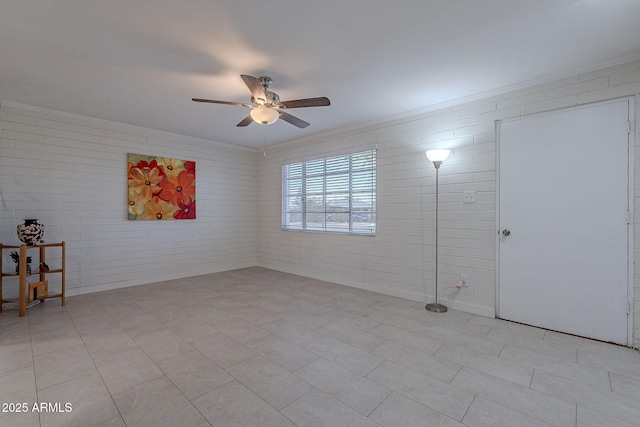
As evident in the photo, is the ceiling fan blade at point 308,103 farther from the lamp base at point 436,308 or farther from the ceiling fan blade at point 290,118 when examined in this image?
the lamp base at point 436,308

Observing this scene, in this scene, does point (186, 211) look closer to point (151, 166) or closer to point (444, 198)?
point (151, 166)

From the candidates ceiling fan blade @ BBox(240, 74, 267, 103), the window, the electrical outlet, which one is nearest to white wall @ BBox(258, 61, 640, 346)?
the electrical outlet

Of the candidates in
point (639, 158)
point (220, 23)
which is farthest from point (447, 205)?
point (220, 23)

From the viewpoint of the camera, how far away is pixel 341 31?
2.23 m

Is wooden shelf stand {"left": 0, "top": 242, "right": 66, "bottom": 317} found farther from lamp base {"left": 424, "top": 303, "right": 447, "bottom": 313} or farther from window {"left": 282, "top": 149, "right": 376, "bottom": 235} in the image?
lamp base {"left": 424, "top": 303, "right": 447, "bottom": 313}

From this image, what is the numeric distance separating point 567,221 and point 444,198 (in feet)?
3.98

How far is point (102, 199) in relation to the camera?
4344 millimetres

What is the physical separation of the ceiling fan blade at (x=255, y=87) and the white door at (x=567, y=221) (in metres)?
2.65

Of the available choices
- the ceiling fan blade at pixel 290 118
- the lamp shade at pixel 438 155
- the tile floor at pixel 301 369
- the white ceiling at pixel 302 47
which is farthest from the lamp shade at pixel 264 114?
the tile floor at pixel 301 369

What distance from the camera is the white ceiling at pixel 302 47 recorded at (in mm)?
1987

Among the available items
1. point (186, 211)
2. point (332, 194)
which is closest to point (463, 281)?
point (332, 194)

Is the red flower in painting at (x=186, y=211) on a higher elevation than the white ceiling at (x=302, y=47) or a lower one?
lower

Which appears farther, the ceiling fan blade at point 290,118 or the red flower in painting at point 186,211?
the red flower in painting at point 186,211

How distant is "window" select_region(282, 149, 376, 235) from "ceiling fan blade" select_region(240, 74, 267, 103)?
2.16 meters
